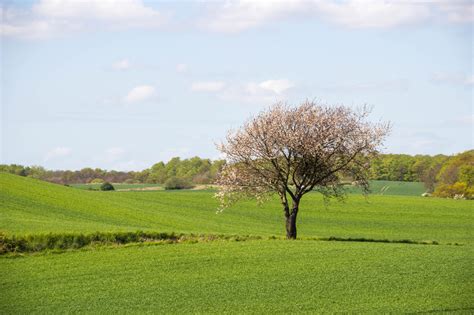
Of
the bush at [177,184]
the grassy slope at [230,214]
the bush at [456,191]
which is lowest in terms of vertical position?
the grassy slope at [230,214]

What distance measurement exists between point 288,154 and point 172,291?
17.7 meters

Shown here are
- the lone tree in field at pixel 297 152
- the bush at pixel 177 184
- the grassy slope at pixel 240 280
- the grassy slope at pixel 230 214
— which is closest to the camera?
the grassy slope at pixel 240 280

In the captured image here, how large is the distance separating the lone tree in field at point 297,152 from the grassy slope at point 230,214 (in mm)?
6671

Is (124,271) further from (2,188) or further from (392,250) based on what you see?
(2,188)

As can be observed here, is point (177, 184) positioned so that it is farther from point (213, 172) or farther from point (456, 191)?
point (456, 191)

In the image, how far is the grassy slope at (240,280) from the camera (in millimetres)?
23203

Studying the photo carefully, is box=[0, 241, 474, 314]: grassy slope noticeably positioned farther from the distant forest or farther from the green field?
the distant forest

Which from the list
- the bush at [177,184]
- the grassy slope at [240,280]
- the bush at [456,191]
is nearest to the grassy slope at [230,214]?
the grassy slope at [240,280]

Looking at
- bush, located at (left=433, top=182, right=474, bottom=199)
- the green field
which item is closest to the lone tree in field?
the green field

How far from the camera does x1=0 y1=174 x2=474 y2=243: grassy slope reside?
52.2m

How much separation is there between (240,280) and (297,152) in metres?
15.3

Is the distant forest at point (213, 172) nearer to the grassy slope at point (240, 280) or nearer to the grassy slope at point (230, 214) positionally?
the grassy slope at point (230, 214)

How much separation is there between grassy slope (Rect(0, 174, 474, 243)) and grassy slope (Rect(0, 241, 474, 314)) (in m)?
10.8

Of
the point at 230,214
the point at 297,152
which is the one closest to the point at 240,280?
the point at 297,152
